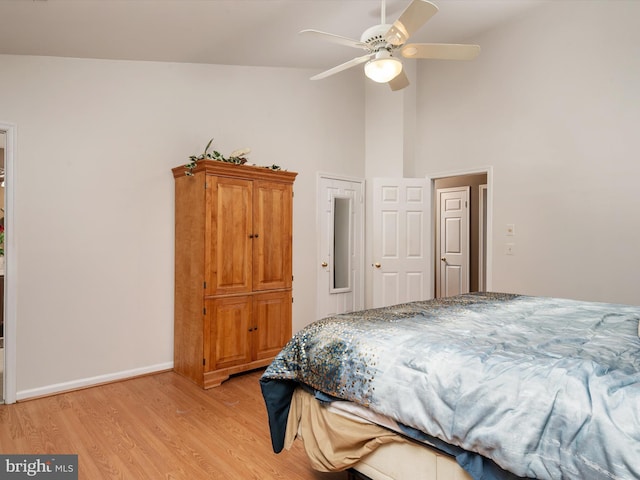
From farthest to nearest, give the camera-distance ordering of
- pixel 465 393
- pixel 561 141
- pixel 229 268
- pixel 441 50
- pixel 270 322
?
pixel 561 141 → pixel 270 322 → pixel 229 268 → pixel 441 50 → pixel 465 393

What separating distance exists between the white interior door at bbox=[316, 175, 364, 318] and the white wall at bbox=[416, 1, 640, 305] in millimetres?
1320

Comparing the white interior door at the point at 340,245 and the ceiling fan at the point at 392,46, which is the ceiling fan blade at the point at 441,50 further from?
the white interior door at the point at 340,245

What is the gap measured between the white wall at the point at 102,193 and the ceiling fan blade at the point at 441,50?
210cm

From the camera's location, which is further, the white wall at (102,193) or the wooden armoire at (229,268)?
the wooden armoire at (229,268)

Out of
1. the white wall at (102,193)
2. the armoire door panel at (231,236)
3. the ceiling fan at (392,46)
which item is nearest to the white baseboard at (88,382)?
the white wall at (102,193)

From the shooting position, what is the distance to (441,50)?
8.86 ft

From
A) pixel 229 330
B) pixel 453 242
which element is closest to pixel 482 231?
pixel 453 242

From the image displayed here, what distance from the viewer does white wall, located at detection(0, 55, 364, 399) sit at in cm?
311

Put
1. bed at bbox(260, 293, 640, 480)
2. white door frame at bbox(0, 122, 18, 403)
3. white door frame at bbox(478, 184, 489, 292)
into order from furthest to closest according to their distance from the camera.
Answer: white door frame at bbox(478, 184, 489, 292), white door frame at bbox(0, 122, 18, 403), bed at bbox(260, 293, 640, 480)

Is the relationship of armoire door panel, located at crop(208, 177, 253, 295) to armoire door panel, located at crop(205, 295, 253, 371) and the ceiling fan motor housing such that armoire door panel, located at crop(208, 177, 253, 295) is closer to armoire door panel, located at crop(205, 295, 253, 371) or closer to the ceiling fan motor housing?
armoire door panel, located at crop(205, 295, 253, 371)

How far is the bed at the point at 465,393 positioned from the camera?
111cm

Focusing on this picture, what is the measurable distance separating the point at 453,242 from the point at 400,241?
1.74 metres

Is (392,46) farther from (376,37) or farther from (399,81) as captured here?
(399,81)

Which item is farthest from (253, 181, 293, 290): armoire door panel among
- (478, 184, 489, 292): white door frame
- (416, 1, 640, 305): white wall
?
(478, 184, 489, 292): white door frame
